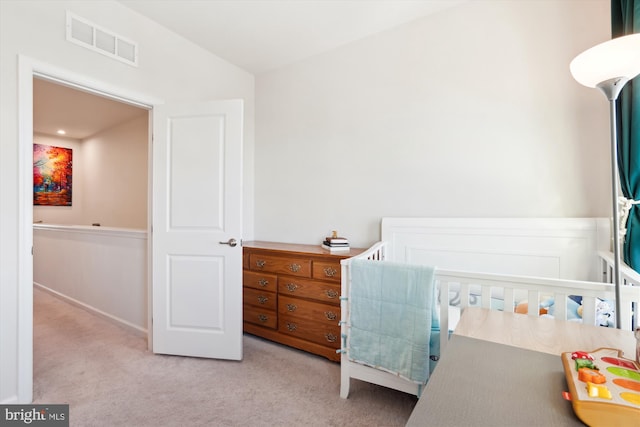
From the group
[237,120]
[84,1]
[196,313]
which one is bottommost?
[196,313]

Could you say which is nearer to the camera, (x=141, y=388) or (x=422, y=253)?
(x=141, y=388)

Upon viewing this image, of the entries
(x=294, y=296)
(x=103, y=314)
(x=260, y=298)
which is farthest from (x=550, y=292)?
(x=103, y=314)

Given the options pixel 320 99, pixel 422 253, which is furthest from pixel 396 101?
pixel 422 253

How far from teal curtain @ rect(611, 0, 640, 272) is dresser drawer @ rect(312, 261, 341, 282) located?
1655 mm

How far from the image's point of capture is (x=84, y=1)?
2.03 m

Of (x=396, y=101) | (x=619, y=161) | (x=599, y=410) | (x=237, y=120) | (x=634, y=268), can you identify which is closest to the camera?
(x=599, y=410)

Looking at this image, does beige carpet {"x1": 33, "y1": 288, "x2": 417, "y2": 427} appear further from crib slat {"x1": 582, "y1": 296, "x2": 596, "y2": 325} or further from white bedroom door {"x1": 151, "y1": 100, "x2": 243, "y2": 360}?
crib slat {"x1": 582, "y1": 296, "x2": 596, "y2": 325}

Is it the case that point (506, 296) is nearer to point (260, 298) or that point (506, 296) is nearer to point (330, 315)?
point (330, 315)

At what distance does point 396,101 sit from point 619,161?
152 centimetres

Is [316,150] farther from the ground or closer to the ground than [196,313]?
Answer: farther from the ground

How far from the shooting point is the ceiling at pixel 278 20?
227 centimetres

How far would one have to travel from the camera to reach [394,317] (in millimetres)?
1647

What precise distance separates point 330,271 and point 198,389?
1.16m

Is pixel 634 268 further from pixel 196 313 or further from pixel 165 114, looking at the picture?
pixel 165 114
